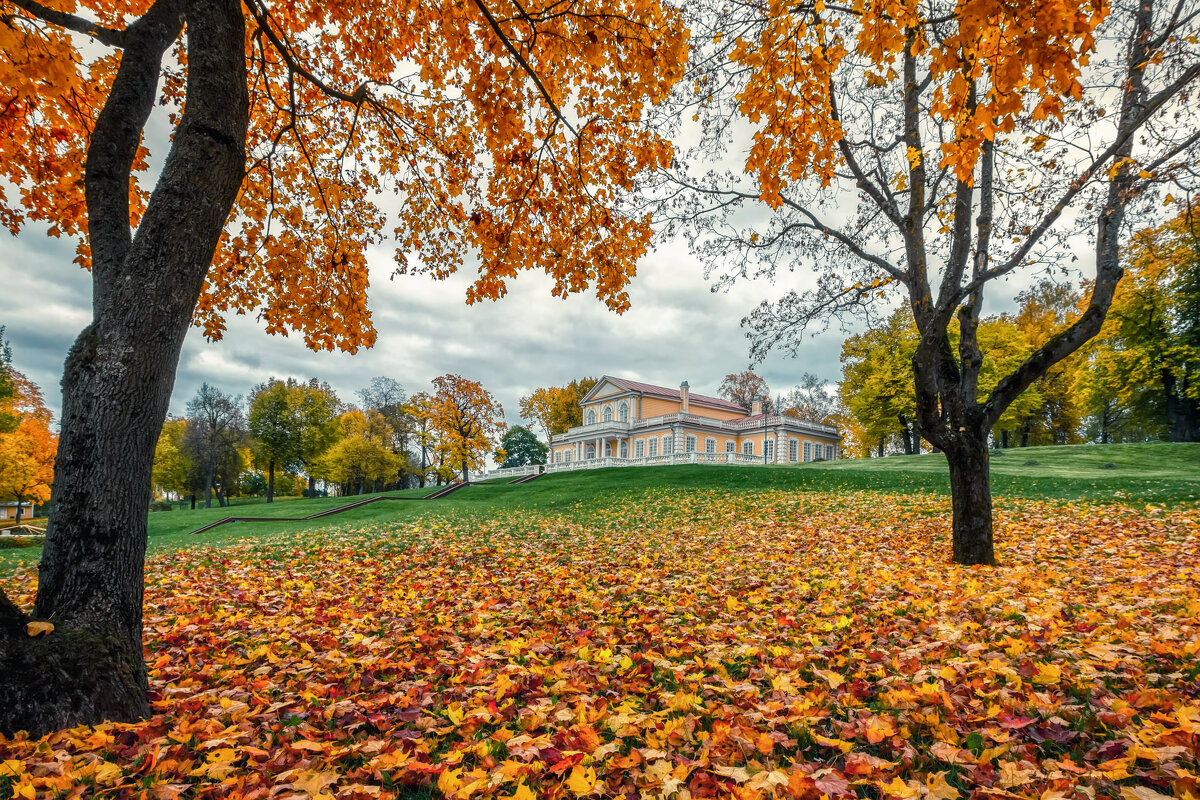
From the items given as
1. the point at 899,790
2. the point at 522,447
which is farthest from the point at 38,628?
the point at 522,447

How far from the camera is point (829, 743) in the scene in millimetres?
2164

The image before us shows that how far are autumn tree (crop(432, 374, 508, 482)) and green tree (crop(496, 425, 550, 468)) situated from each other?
64.4 ft

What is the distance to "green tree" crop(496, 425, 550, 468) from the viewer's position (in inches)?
2276

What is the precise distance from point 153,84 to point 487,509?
16168mm

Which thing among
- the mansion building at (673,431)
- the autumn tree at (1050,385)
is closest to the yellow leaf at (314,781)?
the mansion building at (673,431)

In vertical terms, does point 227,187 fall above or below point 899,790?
above

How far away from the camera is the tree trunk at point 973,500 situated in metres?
6.46

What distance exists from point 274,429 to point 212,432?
398 centimetres

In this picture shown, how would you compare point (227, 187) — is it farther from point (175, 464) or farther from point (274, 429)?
point (175, 464)

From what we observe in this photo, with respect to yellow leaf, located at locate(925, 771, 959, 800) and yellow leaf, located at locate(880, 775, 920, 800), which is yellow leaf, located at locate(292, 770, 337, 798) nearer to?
yellow leaf, located at locate(880, 775, 920, 800)

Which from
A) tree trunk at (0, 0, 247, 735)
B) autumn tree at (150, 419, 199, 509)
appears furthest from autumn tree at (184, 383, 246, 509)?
tree trunk at (0, 0, 247, 735)

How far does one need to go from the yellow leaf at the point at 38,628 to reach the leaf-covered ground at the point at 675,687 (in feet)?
1.65

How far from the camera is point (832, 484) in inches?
743

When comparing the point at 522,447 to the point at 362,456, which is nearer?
the point at 362,456
